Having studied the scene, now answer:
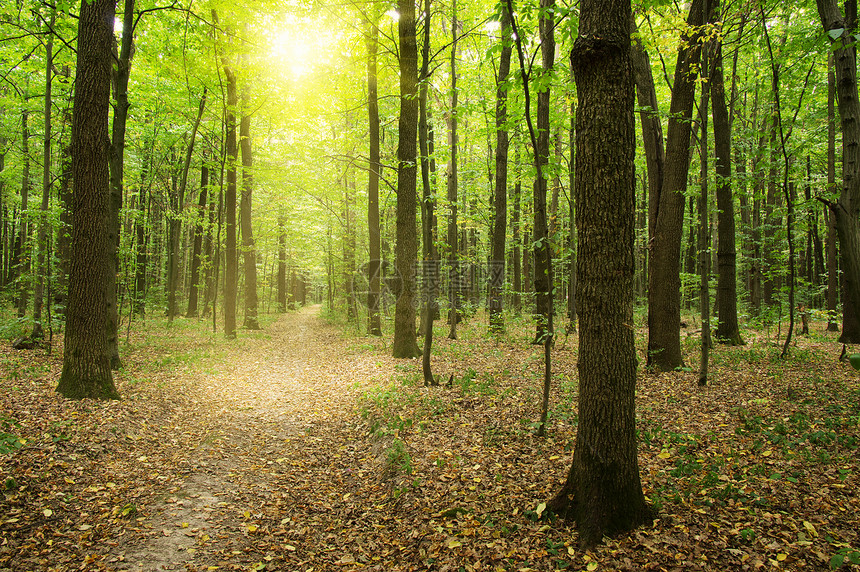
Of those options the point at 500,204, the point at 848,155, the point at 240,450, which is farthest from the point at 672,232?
the point at 240,450

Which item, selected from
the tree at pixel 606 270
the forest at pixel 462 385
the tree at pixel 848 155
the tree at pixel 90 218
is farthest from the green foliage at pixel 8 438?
the tree at pixel 848 155

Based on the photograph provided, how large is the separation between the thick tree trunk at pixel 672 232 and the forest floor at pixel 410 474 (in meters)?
0.75

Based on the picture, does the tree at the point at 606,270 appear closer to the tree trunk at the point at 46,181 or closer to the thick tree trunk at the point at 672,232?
the thick tree trunk at the point at 672,232

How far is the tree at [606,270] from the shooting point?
340 centimetres

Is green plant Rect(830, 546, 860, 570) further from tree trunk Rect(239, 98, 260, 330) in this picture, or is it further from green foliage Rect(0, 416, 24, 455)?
tree trunk Rect(239, 98, 260, 330)

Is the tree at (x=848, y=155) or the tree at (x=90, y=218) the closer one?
the tree at (x=848, y=155)

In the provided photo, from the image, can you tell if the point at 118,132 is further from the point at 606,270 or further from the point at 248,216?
the point at 606,270

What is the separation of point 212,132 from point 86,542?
697 inches

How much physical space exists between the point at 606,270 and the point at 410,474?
3.47 metres

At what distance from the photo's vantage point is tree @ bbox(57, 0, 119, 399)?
656 cm

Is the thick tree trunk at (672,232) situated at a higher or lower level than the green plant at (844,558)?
higher

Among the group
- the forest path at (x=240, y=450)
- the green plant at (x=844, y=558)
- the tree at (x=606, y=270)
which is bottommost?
the forest path at (x=240, y=450)

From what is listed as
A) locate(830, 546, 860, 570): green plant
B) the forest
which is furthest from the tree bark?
locate(830, 546, 860, 570): green plant

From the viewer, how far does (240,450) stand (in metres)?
6.11
